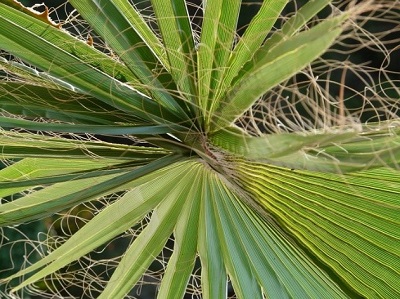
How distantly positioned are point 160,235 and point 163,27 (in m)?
0.28

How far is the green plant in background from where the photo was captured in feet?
1.85

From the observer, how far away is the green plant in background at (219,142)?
564 mm

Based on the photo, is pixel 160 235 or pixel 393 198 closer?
pixel 393 198

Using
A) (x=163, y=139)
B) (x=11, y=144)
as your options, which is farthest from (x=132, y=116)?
(x=11, y=144)

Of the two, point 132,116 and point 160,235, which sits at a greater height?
point 132,116

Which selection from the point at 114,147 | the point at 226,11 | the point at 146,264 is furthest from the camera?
the point at 146,264

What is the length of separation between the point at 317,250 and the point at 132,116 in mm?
216

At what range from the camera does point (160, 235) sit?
0.85m

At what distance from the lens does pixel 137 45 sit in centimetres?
65

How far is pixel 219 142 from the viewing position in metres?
A: 0.63

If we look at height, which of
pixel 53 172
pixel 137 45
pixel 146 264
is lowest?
pixel 146 264

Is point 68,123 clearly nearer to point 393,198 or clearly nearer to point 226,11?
point 226,11

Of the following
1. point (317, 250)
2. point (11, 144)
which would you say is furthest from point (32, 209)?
point (317, 250)

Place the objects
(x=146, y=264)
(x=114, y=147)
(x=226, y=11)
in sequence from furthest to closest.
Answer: (x=146, y=264), (x=114, y=147), (x=226, y=11)
